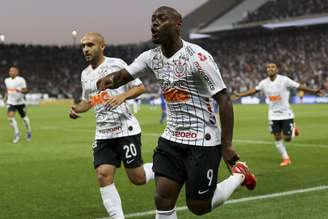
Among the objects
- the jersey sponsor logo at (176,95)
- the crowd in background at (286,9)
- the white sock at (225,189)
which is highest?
the crowd in background at (286,9)

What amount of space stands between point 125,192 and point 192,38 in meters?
78.3

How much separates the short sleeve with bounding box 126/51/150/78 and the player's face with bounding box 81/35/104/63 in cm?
169

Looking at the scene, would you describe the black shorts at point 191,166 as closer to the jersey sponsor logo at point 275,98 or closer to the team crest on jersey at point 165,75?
the team crest on jersey at point 165,75

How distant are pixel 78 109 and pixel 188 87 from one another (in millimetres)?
2516

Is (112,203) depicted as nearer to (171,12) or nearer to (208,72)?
(208,72)

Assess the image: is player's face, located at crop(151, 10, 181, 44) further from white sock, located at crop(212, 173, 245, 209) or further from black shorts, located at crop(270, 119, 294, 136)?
black shorts, located at crop(270, 119, 294, 136)

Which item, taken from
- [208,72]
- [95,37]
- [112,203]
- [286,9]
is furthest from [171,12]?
[286,9]

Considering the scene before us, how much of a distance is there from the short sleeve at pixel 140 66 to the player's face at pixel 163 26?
35cm

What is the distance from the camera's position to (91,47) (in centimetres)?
696

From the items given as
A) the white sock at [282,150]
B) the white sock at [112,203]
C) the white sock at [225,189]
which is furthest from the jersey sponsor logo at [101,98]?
the white sock at [282,150]

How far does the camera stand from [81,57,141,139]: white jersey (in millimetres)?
7035

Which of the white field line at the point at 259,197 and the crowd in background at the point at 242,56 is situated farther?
the crowd in background at the point at 242,56

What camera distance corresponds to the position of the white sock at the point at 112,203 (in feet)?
21.2

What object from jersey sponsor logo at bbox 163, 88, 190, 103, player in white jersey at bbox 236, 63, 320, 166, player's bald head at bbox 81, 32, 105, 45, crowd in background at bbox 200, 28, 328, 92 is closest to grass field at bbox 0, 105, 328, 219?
player in white jersey at bbox 236, 63, 320, 166
